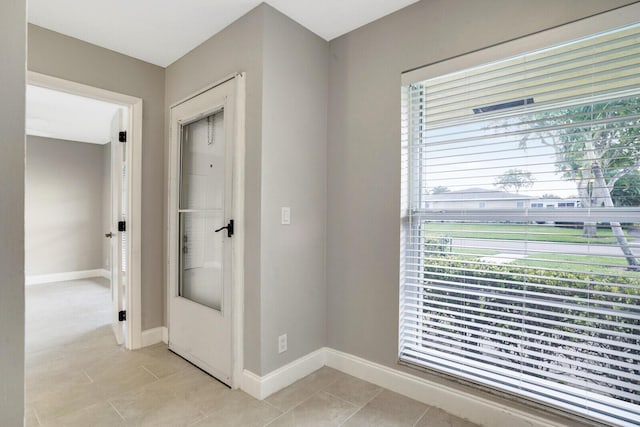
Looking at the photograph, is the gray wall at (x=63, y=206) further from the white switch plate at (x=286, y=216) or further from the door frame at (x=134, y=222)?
the white switch plate at (x=286, y=216)

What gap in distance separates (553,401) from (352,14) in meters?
2.52

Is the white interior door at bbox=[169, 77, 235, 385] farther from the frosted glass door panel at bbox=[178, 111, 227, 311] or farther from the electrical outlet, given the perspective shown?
the electrical outlet

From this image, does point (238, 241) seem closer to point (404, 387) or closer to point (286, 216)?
point (286, 216)

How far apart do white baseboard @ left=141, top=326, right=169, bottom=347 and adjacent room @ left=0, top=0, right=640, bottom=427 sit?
0.02 metres

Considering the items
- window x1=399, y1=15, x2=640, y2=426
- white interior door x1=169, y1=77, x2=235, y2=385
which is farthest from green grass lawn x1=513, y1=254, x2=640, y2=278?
white interior door x1=169, y1=77, x2=235, y2=385

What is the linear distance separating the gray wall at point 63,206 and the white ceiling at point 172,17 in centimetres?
412

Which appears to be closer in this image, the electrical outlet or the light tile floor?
the light tile floor

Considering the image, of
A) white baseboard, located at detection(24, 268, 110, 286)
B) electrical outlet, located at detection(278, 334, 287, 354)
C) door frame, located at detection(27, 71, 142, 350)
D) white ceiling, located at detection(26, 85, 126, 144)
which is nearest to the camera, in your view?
electrical outlet, located at detection(278, 334, 287, 354)

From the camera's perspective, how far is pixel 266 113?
2107 millimetres

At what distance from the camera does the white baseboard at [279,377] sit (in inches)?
82.0

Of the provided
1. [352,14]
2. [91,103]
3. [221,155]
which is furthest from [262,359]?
[91,103]

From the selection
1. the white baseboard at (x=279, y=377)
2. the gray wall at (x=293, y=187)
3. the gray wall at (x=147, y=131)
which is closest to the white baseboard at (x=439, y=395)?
the white baseboard at (x=279, y=377)

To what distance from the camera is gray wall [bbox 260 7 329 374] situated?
6.98ft

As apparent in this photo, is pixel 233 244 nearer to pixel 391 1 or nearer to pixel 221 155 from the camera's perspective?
pixel 221 155
